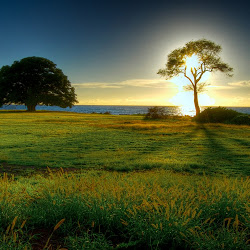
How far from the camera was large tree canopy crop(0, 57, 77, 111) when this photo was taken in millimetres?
50156

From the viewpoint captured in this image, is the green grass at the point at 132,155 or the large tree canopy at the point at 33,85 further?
the large tree canopy at the point at 33,85

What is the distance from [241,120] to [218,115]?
2.66 m

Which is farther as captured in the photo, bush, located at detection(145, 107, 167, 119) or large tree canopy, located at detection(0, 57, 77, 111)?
large tree canopy, located at detection(0, 57, 77, 111)

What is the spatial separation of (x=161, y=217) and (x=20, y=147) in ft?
33.1

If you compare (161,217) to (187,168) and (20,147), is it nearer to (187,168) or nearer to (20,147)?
(187,168)

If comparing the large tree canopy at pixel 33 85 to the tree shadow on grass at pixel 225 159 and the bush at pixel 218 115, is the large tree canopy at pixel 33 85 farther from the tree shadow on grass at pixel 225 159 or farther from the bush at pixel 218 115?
the tree shadow on grass at pixel 225 159

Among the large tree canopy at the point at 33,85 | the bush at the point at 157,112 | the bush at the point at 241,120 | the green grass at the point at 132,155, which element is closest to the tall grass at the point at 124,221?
the green grass at the point at 132,155

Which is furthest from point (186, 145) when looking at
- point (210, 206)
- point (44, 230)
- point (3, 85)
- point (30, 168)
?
point (3, 85)

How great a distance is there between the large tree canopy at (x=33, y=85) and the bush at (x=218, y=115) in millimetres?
33260

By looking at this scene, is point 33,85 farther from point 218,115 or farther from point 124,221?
point 124,221

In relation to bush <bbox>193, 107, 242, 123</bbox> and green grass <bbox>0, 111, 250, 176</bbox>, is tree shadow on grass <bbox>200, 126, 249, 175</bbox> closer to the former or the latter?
green grass <bbox>0, 111, 250, 176</bbox>

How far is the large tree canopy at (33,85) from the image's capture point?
50.2m

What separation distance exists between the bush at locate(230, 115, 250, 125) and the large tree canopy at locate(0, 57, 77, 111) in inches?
1442

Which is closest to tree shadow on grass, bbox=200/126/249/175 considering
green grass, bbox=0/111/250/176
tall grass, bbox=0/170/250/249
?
green grass, bbox=0/111/250/176
